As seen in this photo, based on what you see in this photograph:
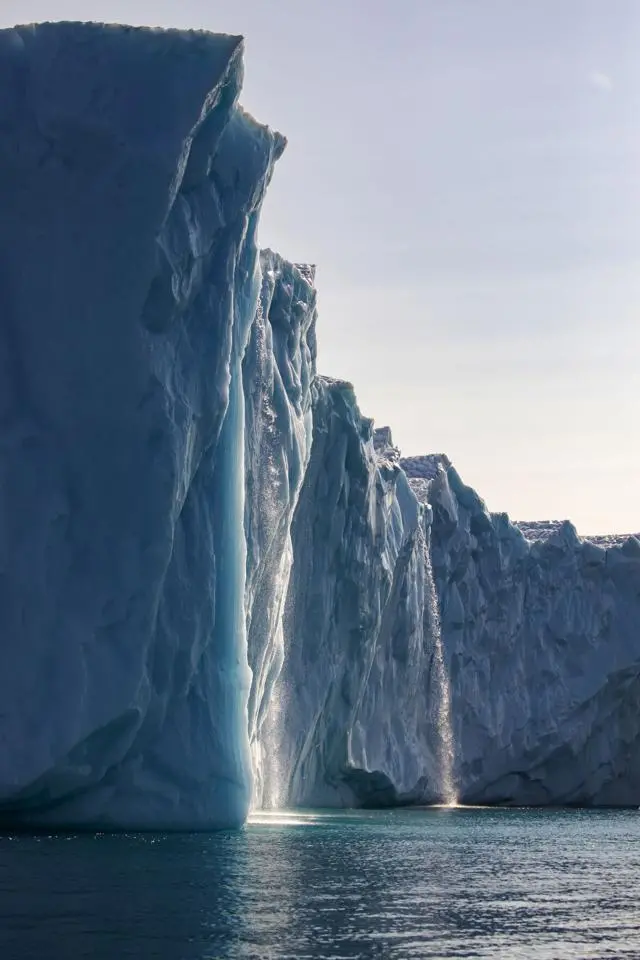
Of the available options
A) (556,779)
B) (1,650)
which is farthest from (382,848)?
(556,779)

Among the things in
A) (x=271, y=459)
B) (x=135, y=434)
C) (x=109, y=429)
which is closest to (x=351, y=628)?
(x=271, y=459)

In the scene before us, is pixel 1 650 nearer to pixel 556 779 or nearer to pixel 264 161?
pixel 264 161

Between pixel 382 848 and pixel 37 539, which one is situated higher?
pixel 37 539

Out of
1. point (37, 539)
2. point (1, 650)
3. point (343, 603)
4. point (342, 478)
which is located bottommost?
point (1, 650)

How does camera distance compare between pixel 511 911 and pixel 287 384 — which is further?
pixel 287 384

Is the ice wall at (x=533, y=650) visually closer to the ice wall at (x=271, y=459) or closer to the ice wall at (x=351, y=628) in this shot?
the ice wall at (x=351, y=628)

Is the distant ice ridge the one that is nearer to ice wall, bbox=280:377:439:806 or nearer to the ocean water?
ice wall, bbox=280:377:439:806

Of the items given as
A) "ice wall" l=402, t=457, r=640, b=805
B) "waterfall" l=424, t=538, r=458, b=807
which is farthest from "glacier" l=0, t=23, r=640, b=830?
"ice wall" l=402, t=457, r=640, b=805
